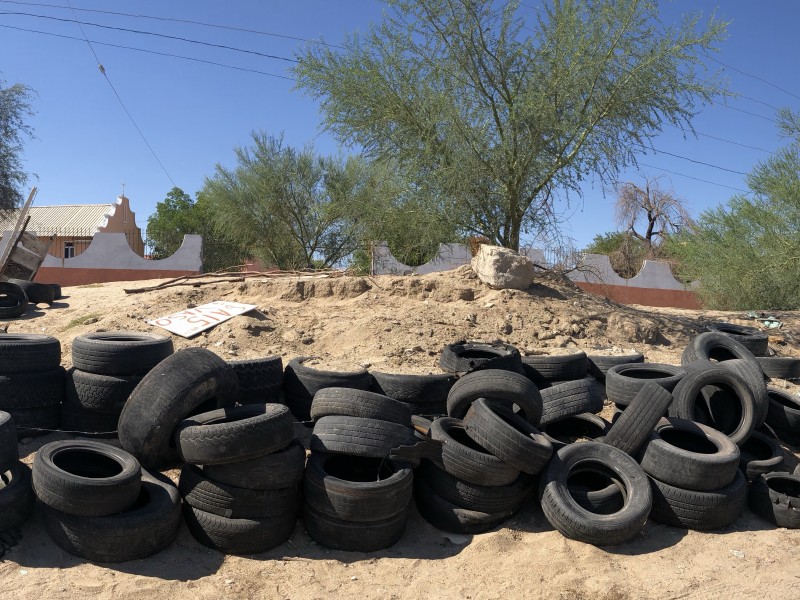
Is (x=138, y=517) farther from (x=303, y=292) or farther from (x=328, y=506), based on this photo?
(x=303, y=292)

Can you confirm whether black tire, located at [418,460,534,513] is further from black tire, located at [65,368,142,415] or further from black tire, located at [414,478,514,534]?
black tire, located at [65,368,142,415]

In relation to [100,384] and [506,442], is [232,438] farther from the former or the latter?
[506,442]

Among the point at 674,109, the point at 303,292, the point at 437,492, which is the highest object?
the point at 674,109

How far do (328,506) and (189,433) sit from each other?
4.13 feet

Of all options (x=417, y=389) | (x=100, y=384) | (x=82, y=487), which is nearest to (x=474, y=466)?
(x=417, y=389)

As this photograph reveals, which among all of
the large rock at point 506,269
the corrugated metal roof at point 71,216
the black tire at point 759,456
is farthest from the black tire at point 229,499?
the corrugated metal roof at point 71,216

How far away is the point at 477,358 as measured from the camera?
8.23 metres

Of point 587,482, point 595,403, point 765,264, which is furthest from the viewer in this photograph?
point 765,264

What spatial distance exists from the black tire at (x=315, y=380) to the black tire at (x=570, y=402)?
1.91 m

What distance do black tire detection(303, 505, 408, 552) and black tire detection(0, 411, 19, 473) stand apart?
2362 millimetres

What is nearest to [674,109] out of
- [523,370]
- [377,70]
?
[377,70]

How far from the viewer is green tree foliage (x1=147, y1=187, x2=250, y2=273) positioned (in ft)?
109

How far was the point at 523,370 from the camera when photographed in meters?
8.01

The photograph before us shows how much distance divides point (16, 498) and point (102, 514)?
2.24ft
